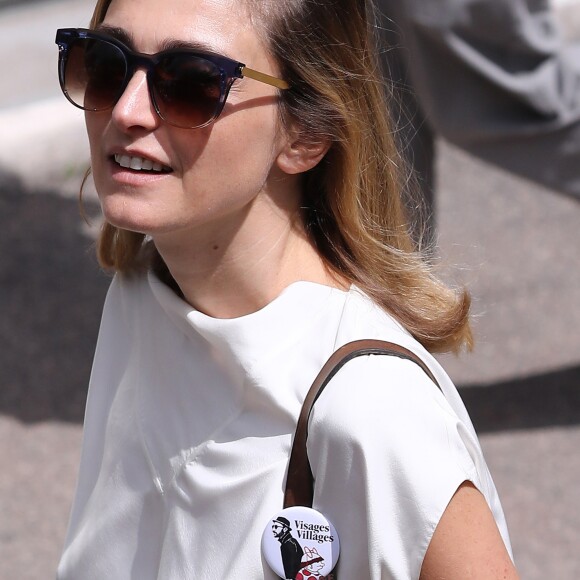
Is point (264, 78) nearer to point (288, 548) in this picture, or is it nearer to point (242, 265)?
point (242, 265)

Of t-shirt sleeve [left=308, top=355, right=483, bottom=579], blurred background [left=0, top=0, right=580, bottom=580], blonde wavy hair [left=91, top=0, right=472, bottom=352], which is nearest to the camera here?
t-shirt sleeve [left=308, top=355, right=483, bottom=579]

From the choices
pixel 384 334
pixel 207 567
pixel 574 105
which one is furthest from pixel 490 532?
Answer: pixel 574 105

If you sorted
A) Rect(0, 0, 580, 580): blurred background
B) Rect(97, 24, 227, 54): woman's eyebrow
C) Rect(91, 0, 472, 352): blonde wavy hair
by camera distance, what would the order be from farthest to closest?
Rect(0, 0, 580, 580): blurred background
Rect(91, 0, 472, 352): blonde wavy hair
Rect(97, 24, 227, 54): woman's eyebrow

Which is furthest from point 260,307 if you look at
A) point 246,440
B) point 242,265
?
point 246,440

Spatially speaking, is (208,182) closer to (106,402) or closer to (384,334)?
(384,334)

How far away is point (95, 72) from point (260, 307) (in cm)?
47

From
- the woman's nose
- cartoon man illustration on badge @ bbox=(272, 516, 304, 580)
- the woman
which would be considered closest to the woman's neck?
the woman

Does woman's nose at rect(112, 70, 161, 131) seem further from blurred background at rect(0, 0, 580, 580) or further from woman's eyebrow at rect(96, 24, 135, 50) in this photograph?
blurred background at rect(0, 0, 580, 580)

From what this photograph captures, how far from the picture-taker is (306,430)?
5.45 feet

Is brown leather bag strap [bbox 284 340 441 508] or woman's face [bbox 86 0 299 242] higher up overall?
woman's face [bbox 86 0 299 242]

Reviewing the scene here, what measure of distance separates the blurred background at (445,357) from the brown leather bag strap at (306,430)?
0.60 metres

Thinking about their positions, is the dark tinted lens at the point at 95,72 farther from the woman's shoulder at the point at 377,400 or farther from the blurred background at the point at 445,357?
the blurred background at the point at 445,357

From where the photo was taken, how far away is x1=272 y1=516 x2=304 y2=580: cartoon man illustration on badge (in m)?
1.63

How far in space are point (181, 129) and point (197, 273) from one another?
0.29 metres
